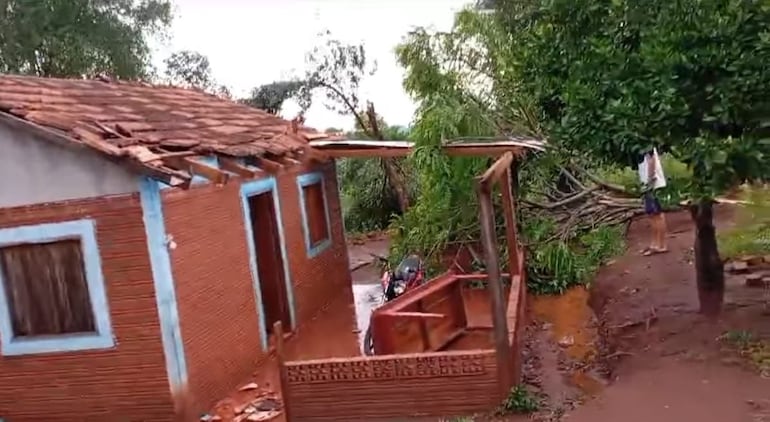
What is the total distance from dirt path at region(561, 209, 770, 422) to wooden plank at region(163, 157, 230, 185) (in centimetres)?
364

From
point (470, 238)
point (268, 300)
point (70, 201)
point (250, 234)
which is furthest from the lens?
point (470, 238)

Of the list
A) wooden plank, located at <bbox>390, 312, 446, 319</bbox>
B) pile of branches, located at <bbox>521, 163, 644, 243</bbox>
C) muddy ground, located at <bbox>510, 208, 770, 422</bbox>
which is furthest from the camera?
pile of branches, located at <bbox>521, 163, 644, 243</bbox>

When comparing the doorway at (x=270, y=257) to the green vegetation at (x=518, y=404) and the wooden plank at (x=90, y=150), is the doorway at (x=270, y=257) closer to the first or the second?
the wooden plank at (x=90, y=150)

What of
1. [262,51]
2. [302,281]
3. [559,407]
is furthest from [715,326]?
[262,51]

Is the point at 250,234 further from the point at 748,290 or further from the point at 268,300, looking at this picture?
the point at 748,290

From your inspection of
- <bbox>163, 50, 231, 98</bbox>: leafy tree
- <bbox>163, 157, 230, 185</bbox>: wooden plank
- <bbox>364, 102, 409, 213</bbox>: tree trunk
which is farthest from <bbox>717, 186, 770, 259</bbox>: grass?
<bbox>163, 50, 231, 98</bbox>: leafy tree

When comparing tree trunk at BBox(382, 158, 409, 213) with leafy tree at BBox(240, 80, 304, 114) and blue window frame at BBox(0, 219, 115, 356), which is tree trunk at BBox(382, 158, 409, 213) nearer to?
leafy tree at BBox(240, 80, 304, 114)

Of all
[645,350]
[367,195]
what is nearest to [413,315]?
[645,350]

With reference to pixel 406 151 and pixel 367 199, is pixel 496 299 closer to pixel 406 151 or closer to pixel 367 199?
pixel 406 151

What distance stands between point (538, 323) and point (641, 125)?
4.05 m

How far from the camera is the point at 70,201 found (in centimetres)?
746

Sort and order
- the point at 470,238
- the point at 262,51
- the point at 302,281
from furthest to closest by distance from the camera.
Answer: the point at 262,51 < the point at 470,238 < the point at 302,281

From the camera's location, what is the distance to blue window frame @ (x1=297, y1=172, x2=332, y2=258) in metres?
Result: 12.2

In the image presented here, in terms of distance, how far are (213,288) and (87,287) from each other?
1.41m
